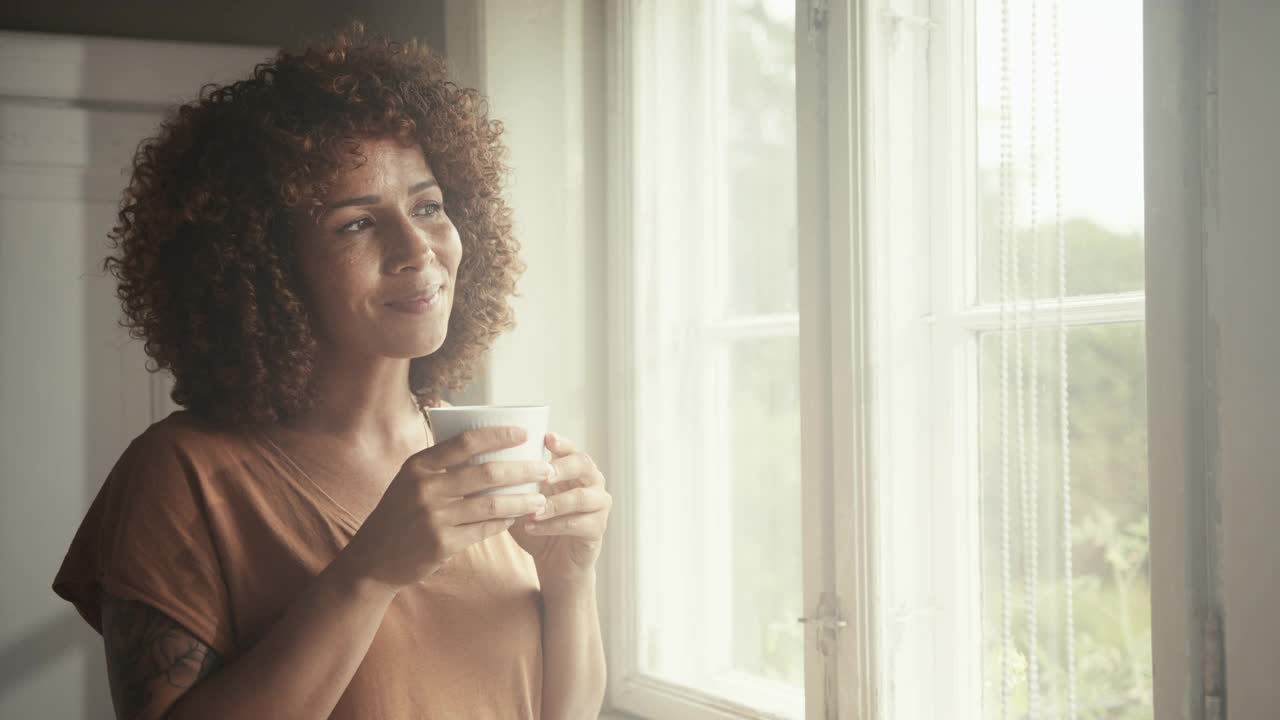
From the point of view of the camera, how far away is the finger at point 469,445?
779mm

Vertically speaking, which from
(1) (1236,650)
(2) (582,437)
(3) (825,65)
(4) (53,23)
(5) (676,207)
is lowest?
(1) (1236,650)

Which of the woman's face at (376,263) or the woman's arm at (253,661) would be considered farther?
the woman's face at (376,263)

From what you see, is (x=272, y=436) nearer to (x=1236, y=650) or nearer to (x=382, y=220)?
(x=382, y=220)

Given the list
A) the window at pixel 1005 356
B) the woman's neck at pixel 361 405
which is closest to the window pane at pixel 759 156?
the window at pixel 1005 356

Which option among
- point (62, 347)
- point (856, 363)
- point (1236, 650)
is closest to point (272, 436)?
point (856, 363)

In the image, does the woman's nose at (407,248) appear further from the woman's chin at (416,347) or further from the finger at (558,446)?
the finger at (558,446)

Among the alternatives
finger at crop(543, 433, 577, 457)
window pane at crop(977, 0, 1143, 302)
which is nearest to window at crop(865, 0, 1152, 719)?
window pane at crop(977, 0, 1143, 302)

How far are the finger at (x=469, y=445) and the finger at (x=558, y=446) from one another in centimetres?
12

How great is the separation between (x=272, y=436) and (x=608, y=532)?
78 centimetres

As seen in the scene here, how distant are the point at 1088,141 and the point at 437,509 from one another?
0.75 metres

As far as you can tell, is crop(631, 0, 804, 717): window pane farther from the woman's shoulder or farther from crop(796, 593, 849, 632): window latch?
the woman's shoulder

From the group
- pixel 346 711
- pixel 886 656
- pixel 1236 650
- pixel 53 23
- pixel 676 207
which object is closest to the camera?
pixel 1236 650

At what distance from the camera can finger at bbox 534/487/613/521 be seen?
911 millimetres

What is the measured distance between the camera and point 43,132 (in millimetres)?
1647
